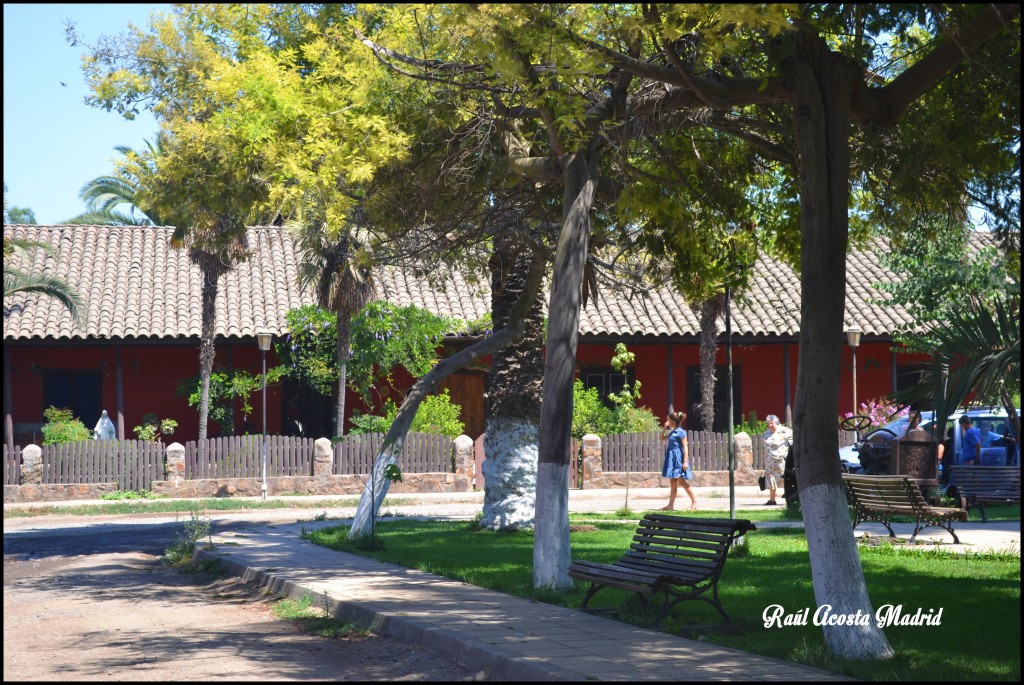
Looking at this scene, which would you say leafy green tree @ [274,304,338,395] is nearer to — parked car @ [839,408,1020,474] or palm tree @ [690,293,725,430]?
palm tree @ [690,293,725,430]

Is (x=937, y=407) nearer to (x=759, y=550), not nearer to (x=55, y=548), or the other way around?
(x=759, y=550)

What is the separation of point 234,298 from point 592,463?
11.2 metres

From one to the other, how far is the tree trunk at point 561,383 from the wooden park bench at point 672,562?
0.95 m

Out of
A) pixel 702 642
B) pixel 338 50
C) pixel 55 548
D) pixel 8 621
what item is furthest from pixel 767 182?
pixel 55 548

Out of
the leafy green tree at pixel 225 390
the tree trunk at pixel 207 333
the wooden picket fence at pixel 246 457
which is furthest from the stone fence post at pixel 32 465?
the leafy green tree at pixel 225 390

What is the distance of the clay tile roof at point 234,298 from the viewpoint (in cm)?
2830

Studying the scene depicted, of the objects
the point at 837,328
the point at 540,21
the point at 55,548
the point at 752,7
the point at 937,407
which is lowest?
the point at 55,548

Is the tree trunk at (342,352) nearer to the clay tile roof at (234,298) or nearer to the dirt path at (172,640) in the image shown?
the clay tile roof at (234,298)

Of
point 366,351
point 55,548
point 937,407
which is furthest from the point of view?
point 366,351

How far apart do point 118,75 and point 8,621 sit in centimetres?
684

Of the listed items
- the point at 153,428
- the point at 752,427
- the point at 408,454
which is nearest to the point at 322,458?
the point at 408,454

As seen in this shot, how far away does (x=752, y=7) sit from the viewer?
25.5 ft

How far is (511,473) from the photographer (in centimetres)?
1600

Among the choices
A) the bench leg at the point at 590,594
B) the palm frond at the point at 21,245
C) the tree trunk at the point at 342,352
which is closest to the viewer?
the bench leg at the point at 590,594
